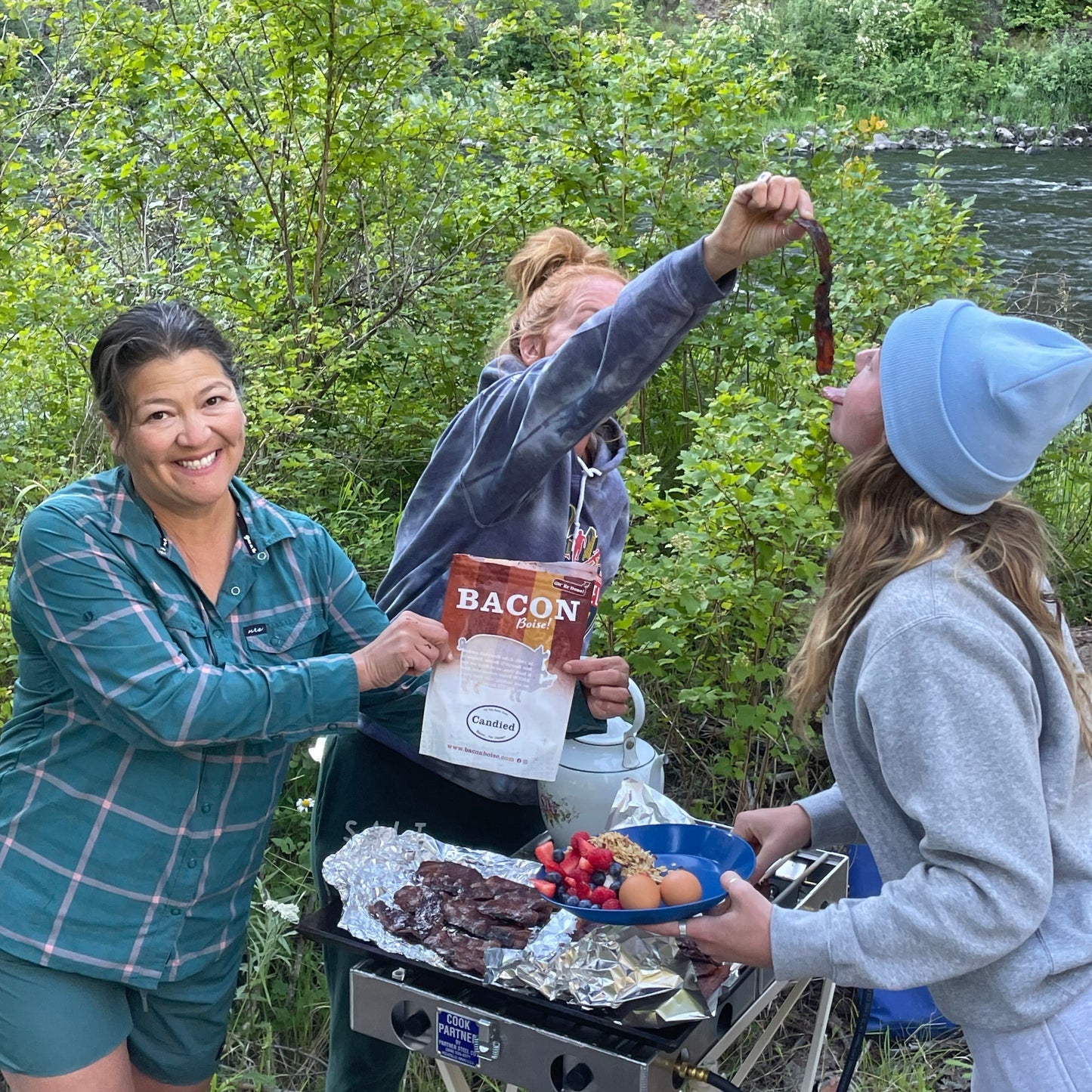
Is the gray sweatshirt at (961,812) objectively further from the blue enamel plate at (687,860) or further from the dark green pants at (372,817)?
the dark green pants at (372,817)

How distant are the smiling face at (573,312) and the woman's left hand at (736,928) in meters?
1.16

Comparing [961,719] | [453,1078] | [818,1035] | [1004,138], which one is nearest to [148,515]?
[453,1078]

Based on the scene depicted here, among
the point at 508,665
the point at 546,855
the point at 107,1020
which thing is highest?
the point at 508,665

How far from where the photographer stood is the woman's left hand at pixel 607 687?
89.4 inches

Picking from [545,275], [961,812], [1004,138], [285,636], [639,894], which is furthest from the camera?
[1004,138]

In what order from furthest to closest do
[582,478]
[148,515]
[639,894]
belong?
[582,478]
[148,515]
[639,894]

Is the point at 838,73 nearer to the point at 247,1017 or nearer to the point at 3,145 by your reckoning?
the point at 3,145

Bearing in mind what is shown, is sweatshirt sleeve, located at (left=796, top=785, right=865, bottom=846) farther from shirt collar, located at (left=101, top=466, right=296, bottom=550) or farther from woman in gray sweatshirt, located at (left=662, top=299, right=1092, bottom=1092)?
shirt collar, located at (left=101, top=466, right=296, bottom=550)

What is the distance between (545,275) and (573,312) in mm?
243

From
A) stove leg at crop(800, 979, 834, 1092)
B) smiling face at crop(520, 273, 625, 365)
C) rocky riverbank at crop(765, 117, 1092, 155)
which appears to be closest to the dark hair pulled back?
smiling face at crop(520, 273, 625, 365)

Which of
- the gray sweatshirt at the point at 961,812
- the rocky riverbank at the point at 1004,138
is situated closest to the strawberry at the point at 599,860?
the gray sweatshirt at the point at 961,812

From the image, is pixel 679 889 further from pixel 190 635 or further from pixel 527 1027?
pixel 190 635

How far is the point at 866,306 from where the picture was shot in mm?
4398

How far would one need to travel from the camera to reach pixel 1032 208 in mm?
12648
